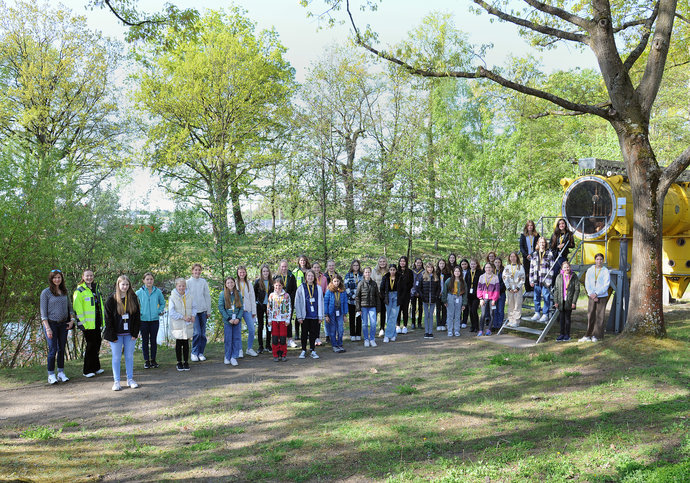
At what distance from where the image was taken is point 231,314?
9609mm

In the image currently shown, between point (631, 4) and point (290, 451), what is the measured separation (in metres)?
12.3

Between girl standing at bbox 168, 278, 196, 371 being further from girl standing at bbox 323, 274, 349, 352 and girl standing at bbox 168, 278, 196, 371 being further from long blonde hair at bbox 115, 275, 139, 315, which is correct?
girl standing at bbox 323, 274, 349, 352

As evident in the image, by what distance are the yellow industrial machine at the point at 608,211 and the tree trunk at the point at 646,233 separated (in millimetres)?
2340

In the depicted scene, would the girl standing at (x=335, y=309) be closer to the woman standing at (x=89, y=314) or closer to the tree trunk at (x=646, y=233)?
the woman standing at (x=89, y=314)

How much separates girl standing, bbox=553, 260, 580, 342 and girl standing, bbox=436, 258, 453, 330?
8.45ft

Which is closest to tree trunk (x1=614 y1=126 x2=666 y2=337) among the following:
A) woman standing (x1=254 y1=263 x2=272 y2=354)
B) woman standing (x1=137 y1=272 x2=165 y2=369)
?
woman standing (x1=254 y1=263 x2=272 y2=354)

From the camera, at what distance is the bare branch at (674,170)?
27.8 feet

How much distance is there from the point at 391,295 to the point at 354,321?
3.94 feet

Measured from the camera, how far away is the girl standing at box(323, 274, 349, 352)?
10359 mm

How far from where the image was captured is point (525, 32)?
11.3 metres

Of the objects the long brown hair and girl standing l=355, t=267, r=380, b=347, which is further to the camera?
girl standing l=355, t=267, r=380, b=347

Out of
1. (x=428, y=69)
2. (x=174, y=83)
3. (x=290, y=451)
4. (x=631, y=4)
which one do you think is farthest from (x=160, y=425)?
(x=174, y=83)

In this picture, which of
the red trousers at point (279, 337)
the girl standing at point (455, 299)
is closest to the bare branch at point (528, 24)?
the girl standing at point (455, 299)

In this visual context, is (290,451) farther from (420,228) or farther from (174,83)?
(174,83)
